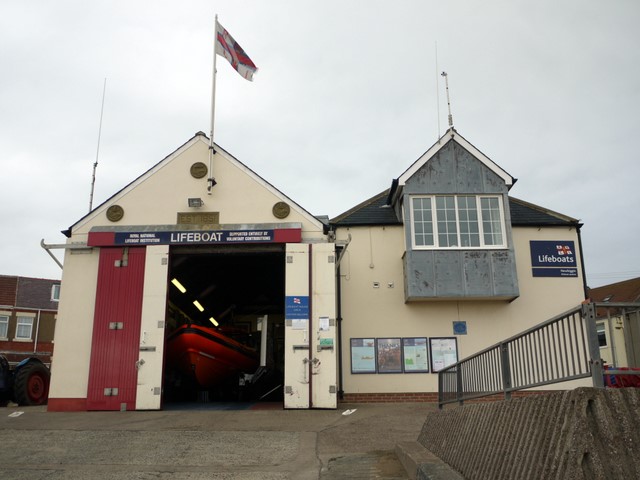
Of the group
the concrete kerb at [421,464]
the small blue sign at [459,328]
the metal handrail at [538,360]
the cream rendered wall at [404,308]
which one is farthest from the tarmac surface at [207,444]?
the small blue sign at [459,328]

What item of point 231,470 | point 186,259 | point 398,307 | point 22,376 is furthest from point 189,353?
point 231,470

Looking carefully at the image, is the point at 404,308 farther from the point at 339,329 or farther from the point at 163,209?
the point at 163,209

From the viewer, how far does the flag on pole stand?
17.0 meters

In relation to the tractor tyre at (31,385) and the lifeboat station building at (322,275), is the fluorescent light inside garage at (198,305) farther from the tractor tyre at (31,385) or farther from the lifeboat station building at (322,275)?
the tractor tyre at (31,385)

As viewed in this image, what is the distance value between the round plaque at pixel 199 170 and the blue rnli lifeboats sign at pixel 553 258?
10115 mm

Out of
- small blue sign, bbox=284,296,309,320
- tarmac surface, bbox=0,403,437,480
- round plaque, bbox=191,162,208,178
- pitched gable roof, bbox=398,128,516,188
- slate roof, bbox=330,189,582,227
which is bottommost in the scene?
tarmac surface, bbox=0,403,437,480

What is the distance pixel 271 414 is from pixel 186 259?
6798mm

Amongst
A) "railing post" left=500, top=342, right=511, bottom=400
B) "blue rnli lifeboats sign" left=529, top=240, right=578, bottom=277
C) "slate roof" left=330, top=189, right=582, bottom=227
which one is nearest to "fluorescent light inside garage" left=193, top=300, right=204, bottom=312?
"slate roof" left=330, top=189, right=582, bottom=227

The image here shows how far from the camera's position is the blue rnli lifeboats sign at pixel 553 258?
57.6ft

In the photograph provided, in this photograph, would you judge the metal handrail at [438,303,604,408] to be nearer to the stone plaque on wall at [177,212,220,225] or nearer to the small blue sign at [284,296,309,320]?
the small blue sign at [284,296,309,320]

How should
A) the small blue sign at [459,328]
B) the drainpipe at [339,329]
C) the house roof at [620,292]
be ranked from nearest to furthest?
the drainpipe at [339,329] < the small blue sign at [459,328] < the house roof at [620,292]

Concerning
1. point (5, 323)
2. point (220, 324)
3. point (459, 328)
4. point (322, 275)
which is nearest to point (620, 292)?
point (459, 328)

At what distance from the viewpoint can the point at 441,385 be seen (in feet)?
30.3

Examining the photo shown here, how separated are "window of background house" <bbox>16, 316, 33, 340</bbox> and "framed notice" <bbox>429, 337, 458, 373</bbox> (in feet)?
108
